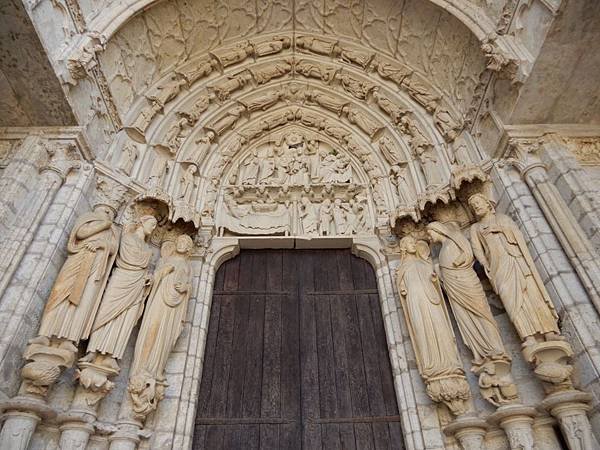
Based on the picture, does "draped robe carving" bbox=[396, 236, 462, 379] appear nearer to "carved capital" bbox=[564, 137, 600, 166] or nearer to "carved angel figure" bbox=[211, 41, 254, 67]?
"carved capital" bbox=[564, 137, 600, 166]

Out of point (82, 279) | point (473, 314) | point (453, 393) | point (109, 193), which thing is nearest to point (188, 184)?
point (109, 193)

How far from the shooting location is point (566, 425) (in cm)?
269

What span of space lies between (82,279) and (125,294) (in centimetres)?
37

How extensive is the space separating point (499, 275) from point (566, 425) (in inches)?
44.5

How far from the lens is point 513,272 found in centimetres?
325

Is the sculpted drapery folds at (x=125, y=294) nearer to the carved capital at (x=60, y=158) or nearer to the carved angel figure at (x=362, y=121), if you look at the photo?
the carved capital at (x=60, y=158)

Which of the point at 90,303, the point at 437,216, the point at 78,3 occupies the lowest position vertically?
the point at 90,303

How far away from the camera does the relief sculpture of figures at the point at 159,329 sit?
3.11 metres

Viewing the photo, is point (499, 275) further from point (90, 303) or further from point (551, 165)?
point (90, 303)

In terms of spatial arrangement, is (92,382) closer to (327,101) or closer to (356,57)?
(327,101)

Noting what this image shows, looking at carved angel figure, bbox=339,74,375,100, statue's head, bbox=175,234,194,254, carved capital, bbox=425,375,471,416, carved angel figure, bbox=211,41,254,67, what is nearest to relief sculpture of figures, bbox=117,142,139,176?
statue's head, bbox=175,234,194,254

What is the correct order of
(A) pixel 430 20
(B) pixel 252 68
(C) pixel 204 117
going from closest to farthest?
(A) pixel 430 20 → (C) pixel 204 117 → (B) pixel 252 68

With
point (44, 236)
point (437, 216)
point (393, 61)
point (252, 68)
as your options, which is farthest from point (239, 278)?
point (393, 61)

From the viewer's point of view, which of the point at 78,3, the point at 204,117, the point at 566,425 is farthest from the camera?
the point at 204,117
